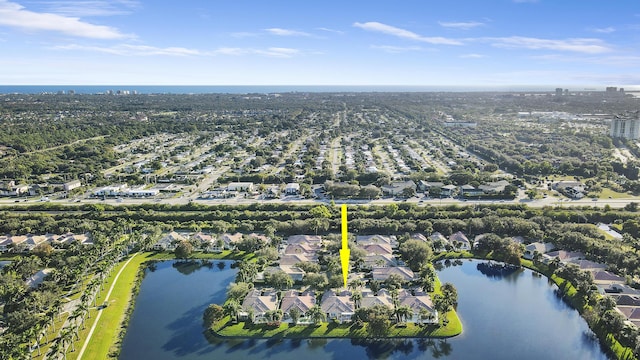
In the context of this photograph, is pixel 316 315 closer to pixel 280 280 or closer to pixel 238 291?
pixel 280 280

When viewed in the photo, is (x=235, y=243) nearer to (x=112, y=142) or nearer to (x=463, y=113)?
(x=112, y=142)

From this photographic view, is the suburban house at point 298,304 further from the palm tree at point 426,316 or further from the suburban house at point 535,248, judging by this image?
the suburban house at point 535,248

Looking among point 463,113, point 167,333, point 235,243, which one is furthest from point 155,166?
point 463,113

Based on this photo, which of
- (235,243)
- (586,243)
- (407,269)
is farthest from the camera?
(235,243)

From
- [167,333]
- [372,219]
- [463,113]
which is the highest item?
[463,113]

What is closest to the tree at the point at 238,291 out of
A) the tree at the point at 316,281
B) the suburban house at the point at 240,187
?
the tree at the point at 316,281

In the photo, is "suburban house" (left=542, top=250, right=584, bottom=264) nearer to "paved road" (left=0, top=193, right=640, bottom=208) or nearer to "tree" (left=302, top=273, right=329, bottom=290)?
"paved road" (left=0, top=193, right=640, bottom=208)

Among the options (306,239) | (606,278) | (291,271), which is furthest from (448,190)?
(291,271)

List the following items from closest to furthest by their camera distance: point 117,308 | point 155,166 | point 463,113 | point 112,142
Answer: point 117,308 → point 155,166 → point 112,142 → point 463,113
